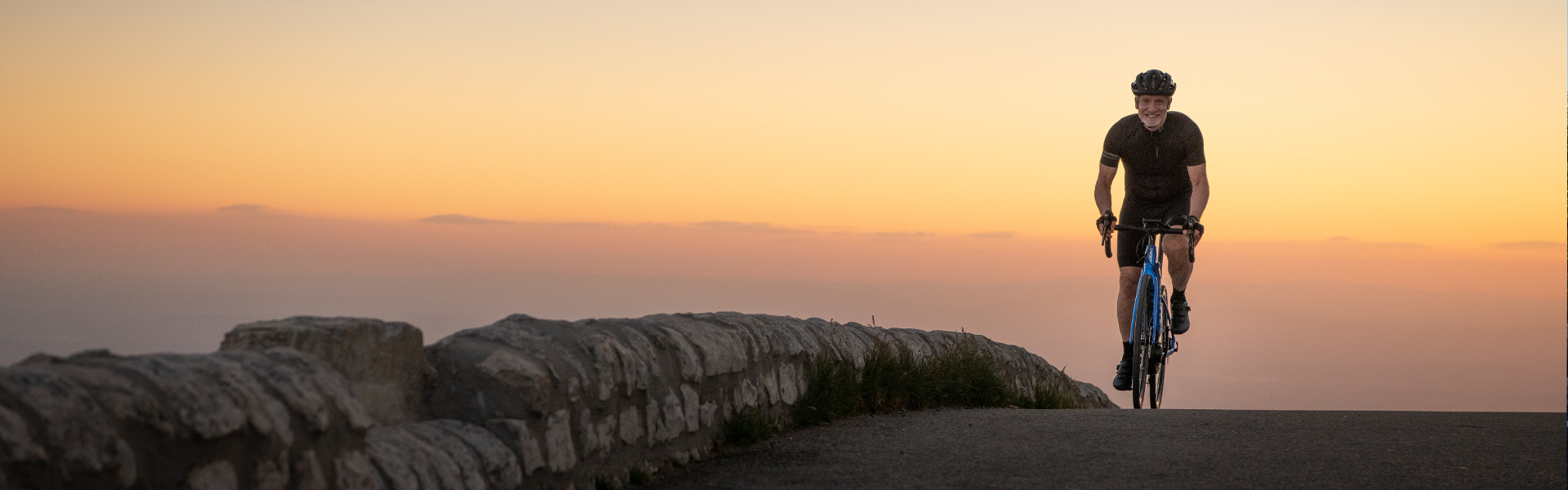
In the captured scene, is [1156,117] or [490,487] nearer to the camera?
[490,487]

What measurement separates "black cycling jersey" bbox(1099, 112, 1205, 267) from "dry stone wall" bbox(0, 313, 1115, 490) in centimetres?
321

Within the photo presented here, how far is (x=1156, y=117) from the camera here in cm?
740

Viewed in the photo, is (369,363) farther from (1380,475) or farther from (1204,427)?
(1204,427)

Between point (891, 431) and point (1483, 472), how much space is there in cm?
249

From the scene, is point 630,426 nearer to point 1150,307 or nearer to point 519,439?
point 519,439

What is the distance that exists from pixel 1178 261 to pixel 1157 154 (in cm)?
72

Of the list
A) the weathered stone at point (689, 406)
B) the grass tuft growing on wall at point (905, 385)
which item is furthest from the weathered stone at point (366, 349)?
the grass tuft growing on wall at point (905, 385)

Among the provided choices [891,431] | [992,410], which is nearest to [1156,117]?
[992,410]

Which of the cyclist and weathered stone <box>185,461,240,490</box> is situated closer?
weathered stone <box>185,461,240,490</box>

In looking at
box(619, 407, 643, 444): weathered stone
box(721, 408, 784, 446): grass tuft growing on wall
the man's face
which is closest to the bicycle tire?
the man's face

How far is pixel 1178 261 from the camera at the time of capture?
755 centimetres

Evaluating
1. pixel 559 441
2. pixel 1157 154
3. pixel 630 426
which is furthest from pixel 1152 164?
pixel 559 441

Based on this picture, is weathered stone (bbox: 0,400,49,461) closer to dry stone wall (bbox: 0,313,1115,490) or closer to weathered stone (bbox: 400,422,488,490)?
dry stone wall (bbox: 0,313,1115,490)

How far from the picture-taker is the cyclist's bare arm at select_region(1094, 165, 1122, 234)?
778 cm
